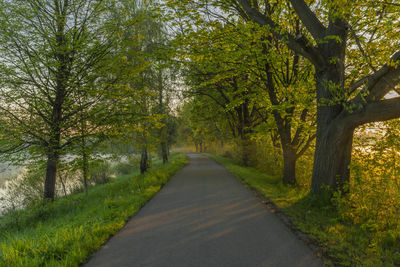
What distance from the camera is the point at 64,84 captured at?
8.00 m

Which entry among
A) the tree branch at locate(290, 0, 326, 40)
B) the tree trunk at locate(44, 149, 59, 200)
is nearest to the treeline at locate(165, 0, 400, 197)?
the tree branch at locate(290, 0, 326, 40)

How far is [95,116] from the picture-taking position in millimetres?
9000

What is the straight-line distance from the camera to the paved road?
3.29m

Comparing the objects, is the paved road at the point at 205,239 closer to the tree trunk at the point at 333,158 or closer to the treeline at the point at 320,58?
the tree trunk at the point at 333,158

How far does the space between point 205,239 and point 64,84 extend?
7653 mm

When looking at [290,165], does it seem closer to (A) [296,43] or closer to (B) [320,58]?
(B) [320,58]

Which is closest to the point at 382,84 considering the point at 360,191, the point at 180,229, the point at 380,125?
the point at 380,125

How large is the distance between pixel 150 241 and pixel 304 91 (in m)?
6.92

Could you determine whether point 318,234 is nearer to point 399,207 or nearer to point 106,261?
point 399,207

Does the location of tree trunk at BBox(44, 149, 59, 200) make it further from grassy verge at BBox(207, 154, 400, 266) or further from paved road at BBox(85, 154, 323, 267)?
grassy verge at BBox(207, 154, 400, 266)

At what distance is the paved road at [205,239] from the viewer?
10.8 ft

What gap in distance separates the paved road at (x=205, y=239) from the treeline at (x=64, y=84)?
462cm

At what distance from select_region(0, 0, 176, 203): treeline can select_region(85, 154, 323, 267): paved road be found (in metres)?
4.62

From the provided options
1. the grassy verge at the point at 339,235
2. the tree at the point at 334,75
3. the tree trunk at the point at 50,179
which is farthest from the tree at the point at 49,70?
the grassy verge at the point at 339,235
